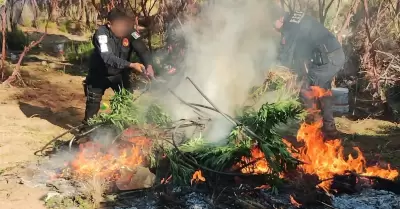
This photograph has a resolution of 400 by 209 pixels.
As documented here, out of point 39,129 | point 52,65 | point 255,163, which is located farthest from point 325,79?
point 52,65

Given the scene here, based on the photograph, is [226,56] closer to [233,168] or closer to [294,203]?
[233,168]

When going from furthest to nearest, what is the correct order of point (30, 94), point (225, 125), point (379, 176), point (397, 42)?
point (30, 94)
point (397, 42)
point (225, 125)
point (379, 176)

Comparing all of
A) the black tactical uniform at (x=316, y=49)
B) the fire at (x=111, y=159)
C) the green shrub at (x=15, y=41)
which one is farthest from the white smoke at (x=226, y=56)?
the green shrub at (x=15, y=41)

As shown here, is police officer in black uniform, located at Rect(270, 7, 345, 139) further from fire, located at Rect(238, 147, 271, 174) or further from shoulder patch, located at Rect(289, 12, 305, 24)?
fire, located at Rect(238, 147, 271, 174)

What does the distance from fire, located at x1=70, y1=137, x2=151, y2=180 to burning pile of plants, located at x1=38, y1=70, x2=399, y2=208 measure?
10 mm

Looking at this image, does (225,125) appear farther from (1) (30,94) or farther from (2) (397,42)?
(1) (30,94)

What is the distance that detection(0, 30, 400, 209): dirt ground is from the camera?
4.46m

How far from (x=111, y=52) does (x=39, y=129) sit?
183cm

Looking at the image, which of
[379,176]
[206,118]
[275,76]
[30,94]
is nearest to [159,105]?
[206,118]

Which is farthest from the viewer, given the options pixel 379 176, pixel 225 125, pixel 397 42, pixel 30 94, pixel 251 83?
pixel 30 94

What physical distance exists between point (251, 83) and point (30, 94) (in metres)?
4.87

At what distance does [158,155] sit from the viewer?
4434 millimetres

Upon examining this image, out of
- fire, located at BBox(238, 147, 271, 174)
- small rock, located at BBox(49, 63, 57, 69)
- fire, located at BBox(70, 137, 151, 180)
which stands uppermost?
fire, located at BBox(238, 147, 271, 174)

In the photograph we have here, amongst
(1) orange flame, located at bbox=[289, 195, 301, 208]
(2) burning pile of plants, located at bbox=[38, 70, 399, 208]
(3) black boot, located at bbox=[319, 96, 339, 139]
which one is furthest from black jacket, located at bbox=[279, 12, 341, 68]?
(1) orange flame, located at bbox=[289, 195, 301, 208]
